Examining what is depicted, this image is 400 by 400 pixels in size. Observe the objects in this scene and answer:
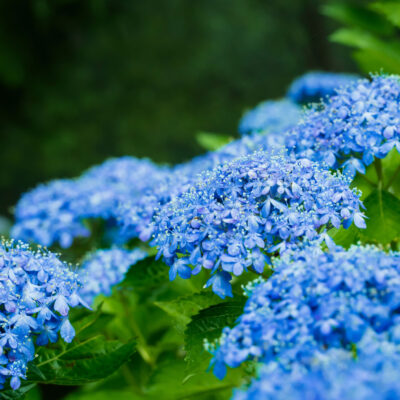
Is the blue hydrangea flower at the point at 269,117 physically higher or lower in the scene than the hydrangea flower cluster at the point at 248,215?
higher

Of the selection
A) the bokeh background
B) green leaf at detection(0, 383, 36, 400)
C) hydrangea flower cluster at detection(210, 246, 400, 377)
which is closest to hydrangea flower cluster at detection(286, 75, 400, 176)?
hydrangea flower cluster at detection(210, 246, 400, 377)

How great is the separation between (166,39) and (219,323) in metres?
4.25

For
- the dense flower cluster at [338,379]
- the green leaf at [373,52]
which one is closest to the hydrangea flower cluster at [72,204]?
the green leaf at [373,52]

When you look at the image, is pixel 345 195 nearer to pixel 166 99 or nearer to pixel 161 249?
pixel 161 249

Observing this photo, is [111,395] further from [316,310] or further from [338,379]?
[338,379]

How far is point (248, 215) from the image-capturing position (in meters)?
1.35

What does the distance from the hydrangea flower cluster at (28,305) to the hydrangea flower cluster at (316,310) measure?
467 mm

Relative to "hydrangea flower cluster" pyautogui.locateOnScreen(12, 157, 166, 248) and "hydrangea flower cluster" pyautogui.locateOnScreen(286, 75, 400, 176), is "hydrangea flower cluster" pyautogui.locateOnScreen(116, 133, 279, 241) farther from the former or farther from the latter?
"hydrangea flower cluster" pyautogui.locateOnScreen(12, 157, 166, 248)

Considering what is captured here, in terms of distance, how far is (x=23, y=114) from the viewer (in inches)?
214

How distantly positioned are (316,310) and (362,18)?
2.65m

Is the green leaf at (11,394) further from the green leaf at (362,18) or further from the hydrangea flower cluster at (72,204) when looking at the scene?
the green leaf at (362,18)

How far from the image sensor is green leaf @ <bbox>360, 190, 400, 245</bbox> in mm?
1607

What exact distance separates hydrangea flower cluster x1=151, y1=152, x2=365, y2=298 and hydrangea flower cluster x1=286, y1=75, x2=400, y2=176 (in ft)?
0.47

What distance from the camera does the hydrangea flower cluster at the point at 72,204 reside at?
2.38 m
